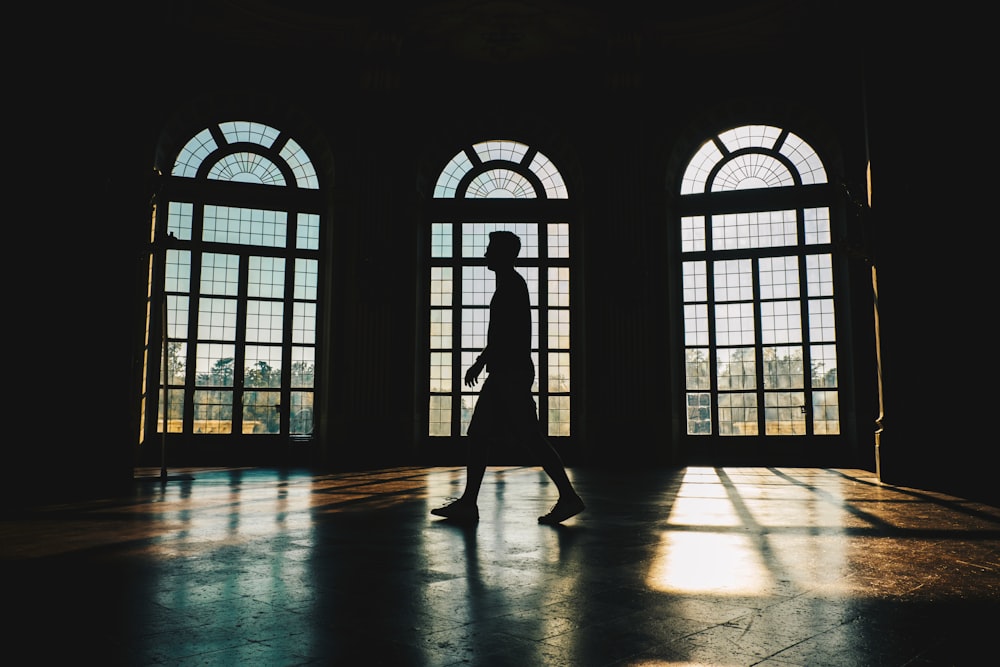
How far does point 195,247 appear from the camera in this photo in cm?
1095

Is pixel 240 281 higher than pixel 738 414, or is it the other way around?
pixel 240 281

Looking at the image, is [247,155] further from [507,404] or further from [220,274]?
[507,404]

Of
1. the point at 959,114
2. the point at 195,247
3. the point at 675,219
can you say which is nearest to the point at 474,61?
the point at 675,219

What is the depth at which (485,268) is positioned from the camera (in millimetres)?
11672

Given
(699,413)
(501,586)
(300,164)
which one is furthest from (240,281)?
(501,586)

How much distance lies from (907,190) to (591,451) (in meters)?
5.41

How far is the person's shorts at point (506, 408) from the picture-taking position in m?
4.23

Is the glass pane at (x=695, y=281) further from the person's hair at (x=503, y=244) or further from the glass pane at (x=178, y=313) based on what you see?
the glass pane at (x=178, y=313)

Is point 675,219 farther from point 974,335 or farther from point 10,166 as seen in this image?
point 10,166

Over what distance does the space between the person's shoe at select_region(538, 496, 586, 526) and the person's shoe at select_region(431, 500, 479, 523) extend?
38cm

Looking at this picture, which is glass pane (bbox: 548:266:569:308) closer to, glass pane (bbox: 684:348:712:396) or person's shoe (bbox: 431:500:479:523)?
glass pane (bbox: 684:348:712:396)

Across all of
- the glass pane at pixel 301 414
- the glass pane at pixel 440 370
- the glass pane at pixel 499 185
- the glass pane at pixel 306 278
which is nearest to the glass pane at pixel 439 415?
the glass pane at pixel 440 370

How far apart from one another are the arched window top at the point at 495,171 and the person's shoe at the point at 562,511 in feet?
27.2

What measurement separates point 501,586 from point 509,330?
83.3 inches
